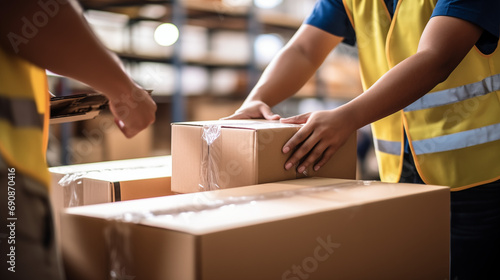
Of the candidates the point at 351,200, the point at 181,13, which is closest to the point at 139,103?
the point at 351,200

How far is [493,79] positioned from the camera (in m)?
1.50

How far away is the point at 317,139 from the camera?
123cm

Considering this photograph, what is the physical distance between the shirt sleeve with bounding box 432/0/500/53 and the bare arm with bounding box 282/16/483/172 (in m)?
0.01

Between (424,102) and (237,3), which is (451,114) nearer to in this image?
(424,102)

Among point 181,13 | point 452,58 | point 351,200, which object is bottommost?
point 351,200

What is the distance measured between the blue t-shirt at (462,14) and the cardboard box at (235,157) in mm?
378

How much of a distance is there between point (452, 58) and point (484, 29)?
108 millimetres

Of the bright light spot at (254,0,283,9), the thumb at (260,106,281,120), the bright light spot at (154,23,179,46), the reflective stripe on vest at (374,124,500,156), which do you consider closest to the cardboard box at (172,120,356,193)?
the thumb at (260,106,281,120)

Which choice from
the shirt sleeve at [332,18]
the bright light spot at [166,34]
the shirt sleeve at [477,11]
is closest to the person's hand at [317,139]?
the shirt sleeve at [477,11]

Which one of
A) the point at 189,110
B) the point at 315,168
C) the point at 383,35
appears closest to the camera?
the point at 315,168

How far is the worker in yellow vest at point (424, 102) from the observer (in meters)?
1.27

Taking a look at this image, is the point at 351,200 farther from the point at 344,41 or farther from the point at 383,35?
the point at 344,41

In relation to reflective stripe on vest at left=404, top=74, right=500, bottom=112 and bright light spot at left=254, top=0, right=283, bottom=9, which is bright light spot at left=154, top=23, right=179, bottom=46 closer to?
bright light spot at left=254, top=0, right=283, bottom=9

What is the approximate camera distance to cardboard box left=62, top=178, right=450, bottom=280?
79 cm
